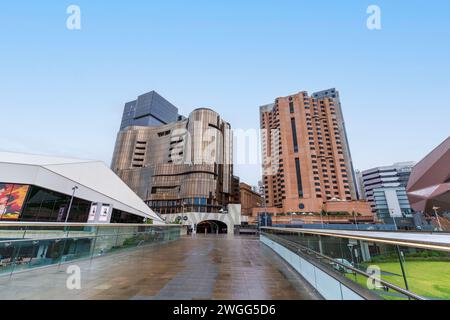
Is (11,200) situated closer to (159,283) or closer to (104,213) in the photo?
(104,213)

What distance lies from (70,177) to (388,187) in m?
107

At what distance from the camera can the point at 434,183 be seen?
92.3ft

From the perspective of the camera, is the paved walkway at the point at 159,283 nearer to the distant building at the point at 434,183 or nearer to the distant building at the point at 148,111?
the distant building at the point at 434,183

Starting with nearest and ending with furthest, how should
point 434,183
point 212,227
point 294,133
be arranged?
point 434,183 → point 212,227 → point 294,133

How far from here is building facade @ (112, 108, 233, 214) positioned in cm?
5441

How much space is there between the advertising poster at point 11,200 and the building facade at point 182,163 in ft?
116

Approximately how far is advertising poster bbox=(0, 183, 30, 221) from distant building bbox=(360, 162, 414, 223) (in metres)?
85.2

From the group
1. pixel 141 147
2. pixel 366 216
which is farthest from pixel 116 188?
pixel 366 216

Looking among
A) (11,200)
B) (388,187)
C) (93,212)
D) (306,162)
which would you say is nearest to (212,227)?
(306,162)

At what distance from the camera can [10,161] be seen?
1923cm

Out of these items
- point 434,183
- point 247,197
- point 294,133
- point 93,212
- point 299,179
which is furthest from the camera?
point 247,197

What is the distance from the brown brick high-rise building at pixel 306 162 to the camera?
58.6 metres
